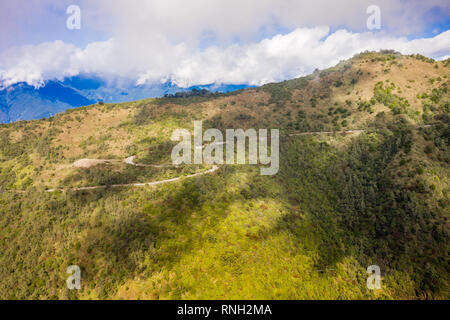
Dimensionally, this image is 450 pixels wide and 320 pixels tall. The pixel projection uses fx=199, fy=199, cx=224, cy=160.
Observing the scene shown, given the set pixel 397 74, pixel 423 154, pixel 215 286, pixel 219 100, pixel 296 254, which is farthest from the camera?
pixel 219 100

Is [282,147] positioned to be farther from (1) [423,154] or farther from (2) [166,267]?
(2) [166,267]

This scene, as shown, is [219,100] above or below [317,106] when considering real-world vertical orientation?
above

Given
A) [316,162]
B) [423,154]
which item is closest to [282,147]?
[316,162]

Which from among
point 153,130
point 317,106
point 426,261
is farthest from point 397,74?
point 153,130

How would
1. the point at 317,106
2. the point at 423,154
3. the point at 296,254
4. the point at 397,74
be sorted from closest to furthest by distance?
the point at 296,254 < the point at 423,154 < the point at 397,74 < the point at 317,106

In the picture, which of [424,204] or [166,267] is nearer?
[166,267]

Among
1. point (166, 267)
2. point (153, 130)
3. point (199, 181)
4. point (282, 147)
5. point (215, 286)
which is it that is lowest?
point (215, 286)
